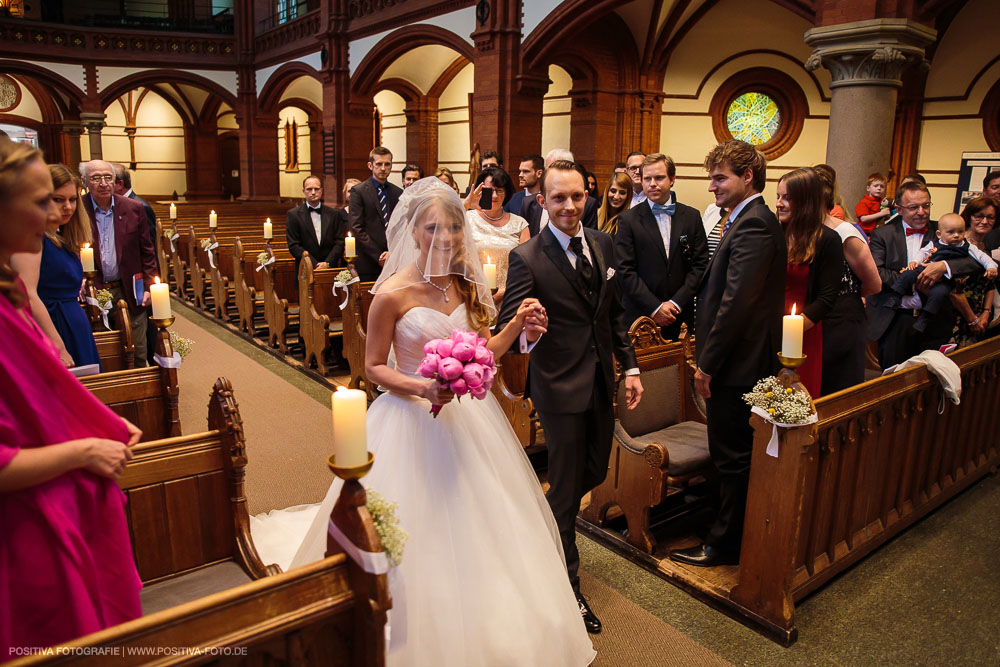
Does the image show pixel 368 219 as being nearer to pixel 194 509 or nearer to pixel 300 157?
pixel 194 509

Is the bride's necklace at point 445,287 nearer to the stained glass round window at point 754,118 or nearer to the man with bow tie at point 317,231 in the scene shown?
the man with bow tie at point 317,231

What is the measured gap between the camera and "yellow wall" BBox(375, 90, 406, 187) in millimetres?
15859

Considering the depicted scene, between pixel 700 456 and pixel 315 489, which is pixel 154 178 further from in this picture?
pixel 700 456

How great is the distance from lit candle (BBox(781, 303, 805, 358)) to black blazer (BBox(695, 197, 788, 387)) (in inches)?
12.5

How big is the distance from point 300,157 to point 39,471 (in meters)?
21.4

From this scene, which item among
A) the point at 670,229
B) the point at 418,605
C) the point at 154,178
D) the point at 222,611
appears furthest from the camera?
the point at 154,178

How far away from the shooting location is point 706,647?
8.44ft

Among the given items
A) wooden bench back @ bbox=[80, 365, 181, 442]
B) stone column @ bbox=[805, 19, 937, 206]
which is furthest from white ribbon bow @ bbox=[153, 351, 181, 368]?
stone column @ bbox=[805, 19, 937, 206]

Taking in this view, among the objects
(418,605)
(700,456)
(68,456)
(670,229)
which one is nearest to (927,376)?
(700,456)

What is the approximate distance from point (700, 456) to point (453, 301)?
154cm

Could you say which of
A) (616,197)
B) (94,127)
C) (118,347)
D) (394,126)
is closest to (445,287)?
(118,347)

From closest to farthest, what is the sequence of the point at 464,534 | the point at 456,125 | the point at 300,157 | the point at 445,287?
the point at 464,534 → the point at 445,287 → the point at 456,125 → the point at 300,157

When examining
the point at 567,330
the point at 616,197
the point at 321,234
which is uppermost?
the point at 616,197

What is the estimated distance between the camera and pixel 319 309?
608cm
